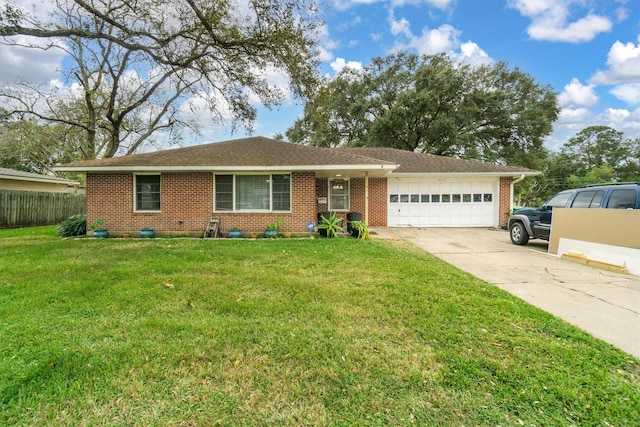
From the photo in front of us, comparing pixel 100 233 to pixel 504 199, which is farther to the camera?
pixel 504 199

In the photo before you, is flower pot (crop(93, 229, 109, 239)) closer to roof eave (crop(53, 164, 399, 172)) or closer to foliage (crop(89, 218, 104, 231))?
foliage (crop(89, 218, 104, 231))

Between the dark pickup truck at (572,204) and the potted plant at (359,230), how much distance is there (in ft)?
15.6

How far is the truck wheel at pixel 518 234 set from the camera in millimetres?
8891

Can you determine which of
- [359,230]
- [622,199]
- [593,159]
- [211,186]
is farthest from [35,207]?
[593,159]

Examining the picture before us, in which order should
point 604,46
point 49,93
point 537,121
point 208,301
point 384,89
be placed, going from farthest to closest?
point 384,89, point 537,121, point 49,93, point 604,46, point 208,301

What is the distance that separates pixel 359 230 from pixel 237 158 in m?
4.98

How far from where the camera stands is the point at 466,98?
21734 mm

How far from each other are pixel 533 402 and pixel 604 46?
17692 mm

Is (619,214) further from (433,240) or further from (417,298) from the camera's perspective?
(417,298)

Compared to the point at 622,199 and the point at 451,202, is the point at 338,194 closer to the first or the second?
the point at 451,202

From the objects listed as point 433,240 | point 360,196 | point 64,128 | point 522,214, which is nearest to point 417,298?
point 433,240

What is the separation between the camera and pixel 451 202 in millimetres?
13398

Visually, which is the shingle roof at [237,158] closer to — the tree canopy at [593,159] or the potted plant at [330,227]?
the potted plant at [330,227]

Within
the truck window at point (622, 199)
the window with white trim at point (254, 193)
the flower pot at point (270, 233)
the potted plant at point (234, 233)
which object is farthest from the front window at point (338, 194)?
the truck window at point (622, 199)
